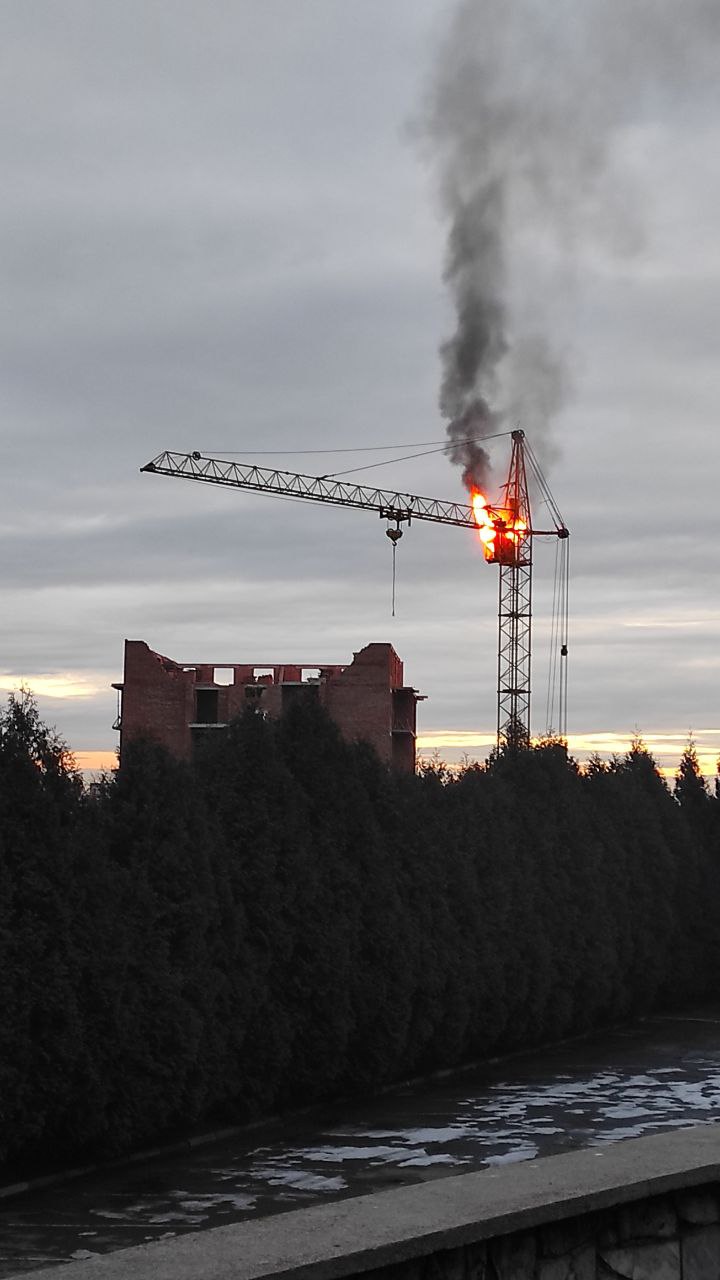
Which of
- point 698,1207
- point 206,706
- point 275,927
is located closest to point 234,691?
point 206,706

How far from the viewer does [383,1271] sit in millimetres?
3635

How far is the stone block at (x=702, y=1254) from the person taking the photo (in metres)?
4.30

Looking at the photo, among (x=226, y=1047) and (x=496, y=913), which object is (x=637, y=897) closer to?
(x=496, y=913)

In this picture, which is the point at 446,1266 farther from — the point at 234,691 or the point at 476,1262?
the point at 234,691

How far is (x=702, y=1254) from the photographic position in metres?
4.34

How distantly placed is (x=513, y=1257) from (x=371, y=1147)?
9335 millimetres

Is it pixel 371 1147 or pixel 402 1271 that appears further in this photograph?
pixel 371 1147

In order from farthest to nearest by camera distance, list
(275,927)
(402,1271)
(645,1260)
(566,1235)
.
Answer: (275,927) < (645,1260) < (566,1235) < (402,1271)

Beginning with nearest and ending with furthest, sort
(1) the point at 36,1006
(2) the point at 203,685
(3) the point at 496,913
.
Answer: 1. (1) the point at 36,1006
2. (3) the point at 496,913
3. (2) the point at 203,685

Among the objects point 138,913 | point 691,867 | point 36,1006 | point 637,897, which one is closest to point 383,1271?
point 36,1006

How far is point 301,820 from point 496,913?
4.37m

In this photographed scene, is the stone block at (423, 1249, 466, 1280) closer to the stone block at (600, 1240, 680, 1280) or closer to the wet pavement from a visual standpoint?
the stone block at (600, 1240, 680, 1280)

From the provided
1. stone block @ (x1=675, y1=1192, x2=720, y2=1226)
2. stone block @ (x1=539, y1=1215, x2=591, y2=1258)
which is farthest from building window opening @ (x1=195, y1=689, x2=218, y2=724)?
stone block @ (x1=539, y1=1215, x2=591, y2=1258)

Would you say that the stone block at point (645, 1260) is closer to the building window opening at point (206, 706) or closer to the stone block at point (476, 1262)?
the stone block at point (476, 1262)
